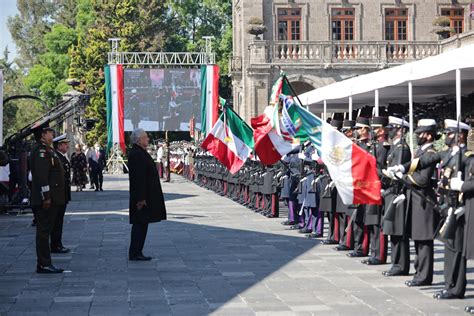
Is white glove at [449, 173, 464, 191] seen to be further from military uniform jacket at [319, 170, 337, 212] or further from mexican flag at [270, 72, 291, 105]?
mexican flag at [270, 72, 291, 105]

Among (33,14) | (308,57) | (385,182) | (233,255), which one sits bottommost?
(233,255)

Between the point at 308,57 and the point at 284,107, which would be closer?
the point at 284,107

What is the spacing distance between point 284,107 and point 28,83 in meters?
69.5

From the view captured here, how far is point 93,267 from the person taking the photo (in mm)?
14609

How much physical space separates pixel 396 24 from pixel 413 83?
107 ft

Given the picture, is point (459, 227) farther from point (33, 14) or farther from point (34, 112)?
point (33, 14)

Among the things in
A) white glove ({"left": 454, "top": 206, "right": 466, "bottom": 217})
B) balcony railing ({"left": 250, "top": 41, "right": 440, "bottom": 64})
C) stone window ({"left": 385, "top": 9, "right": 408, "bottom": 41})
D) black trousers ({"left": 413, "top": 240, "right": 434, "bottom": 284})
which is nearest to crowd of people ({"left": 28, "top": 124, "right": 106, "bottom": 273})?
black trousers ({"left": 413, "top": 240, "right": 434, "bottom": 284})

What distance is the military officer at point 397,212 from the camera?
41.8ft

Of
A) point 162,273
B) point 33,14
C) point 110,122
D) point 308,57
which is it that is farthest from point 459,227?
point 33,14

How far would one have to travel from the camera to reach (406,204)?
12617mm

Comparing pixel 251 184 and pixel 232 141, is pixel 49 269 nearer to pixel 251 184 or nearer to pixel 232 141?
pixel 232 141

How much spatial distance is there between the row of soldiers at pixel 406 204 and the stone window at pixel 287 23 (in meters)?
A: 32.0

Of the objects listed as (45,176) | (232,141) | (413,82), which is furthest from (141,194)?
(232,141)

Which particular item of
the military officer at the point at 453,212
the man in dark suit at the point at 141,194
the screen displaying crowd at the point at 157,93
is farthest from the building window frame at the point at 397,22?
the military officer at the point at 453,212
